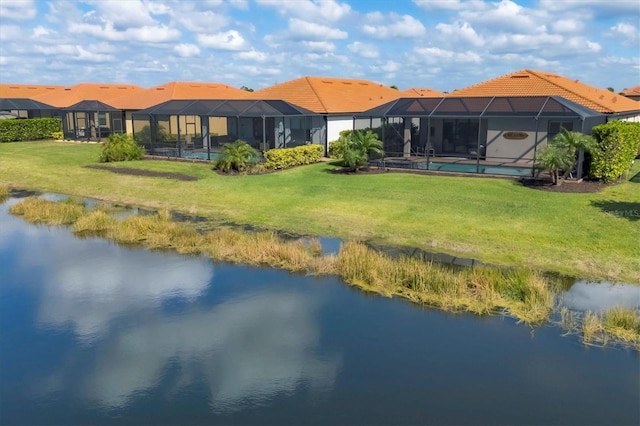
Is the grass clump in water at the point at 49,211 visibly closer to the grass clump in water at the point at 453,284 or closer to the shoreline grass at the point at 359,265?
the shoreline grass at the point at 359,265

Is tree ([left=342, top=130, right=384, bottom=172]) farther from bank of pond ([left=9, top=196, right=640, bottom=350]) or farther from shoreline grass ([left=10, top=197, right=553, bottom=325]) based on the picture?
shoreline grass ([left=10, top=197, right=553, bottom=325])

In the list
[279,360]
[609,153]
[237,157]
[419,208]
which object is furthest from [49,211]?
[609,153]

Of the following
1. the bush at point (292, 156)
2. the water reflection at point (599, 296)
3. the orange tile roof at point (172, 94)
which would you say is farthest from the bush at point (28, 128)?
the water reflection at point (599, 296)

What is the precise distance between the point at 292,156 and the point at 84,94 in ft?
101

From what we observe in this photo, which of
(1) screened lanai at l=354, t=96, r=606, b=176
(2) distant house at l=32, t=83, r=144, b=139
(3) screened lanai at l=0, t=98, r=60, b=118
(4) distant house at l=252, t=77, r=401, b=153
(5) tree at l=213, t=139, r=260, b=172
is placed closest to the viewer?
(1) screened lanai at l=354, t=96, r=606, b=176

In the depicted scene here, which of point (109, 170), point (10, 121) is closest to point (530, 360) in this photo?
point (109, 170)

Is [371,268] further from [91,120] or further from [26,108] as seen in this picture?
[26,108]

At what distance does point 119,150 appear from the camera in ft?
102

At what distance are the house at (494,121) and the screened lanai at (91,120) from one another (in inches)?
884

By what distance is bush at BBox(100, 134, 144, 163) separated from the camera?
30906mm

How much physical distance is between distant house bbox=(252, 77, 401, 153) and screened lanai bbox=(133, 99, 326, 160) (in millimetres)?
60

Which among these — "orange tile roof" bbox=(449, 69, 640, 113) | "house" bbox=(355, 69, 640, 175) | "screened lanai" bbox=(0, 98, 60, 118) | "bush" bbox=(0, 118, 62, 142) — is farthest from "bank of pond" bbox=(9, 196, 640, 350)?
"screened lanai" bbox=(0, 98, 60, 118)

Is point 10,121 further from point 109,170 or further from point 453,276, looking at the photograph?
point 453,276

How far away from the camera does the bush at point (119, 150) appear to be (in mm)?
30906
